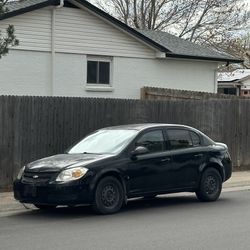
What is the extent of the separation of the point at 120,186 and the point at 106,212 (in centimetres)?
51

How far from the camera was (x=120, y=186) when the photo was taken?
10836 mm

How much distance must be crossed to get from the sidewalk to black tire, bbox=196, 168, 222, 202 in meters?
2.06

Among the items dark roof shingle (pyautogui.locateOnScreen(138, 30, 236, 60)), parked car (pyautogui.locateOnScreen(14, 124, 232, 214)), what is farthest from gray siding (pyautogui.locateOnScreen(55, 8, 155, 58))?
parked car (pyautogui.locateOnScreen(14, 124, 232, 214))

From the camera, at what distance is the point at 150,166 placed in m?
11.3

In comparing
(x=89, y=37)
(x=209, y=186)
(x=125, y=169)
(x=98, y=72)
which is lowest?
(x=209, y=186)

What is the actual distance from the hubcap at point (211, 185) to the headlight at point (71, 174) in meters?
2.96

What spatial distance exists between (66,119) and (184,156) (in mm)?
3872

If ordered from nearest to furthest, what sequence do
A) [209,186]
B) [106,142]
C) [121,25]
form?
[106,142]
[209,186]
[121,25]

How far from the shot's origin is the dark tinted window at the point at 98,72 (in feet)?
70.8

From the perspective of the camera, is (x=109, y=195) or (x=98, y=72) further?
(x=98, y=72)

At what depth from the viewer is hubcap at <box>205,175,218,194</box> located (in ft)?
40.3

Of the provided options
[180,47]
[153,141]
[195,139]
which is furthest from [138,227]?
[180,47]

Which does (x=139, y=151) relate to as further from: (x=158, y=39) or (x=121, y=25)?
(x=158, y=39)

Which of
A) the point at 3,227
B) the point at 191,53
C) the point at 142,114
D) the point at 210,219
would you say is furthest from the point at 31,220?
the point at 191,53
